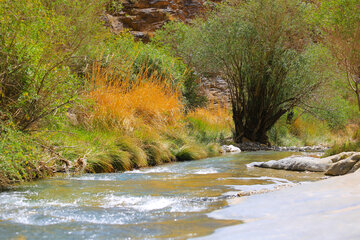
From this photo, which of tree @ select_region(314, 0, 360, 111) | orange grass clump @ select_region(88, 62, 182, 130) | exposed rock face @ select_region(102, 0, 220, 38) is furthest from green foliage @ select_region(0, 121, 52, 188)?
exposed rock face @ select_region(102, 0, 220, 38)

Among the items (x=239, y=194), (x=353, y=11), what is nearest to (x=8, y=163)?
(x=239, y=194)

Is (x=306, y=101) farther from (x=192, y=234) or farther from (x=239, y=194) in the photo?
(x=192, y=234)

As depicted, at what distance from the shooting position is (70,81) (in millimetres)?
5664

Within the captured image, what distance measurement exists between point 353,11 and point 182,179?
7.74 metres

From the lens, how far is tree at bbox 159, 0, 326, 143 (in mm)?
13703

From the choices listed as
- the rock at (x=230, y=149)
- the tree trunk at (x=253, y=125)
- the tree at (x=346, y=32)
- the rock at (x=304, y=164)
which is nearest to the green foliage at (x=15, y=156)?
the rock at (x=304, y=164)

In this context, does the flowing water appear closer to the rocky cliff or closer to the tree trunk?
the tree trunk

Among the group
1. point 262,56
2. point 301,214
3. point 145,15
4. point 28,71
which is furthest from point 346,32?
point 145,15

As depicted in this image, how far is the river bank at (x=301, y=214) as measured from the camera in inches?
87.0

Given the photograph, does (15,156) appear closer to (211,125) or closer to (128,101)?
(128,101)

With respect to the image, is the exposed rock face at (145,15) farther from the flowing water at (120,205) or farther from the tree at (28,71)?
the flowing water at (120,205)

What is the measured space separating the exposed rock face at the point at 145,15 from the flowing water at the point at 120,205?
2599 centimetres

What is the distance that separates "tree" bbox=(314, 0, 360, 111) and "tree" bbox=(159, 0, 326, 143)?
2.33 m

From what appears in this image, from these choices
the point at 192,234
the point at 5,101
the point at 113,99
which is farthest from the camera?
the point at 113,99
